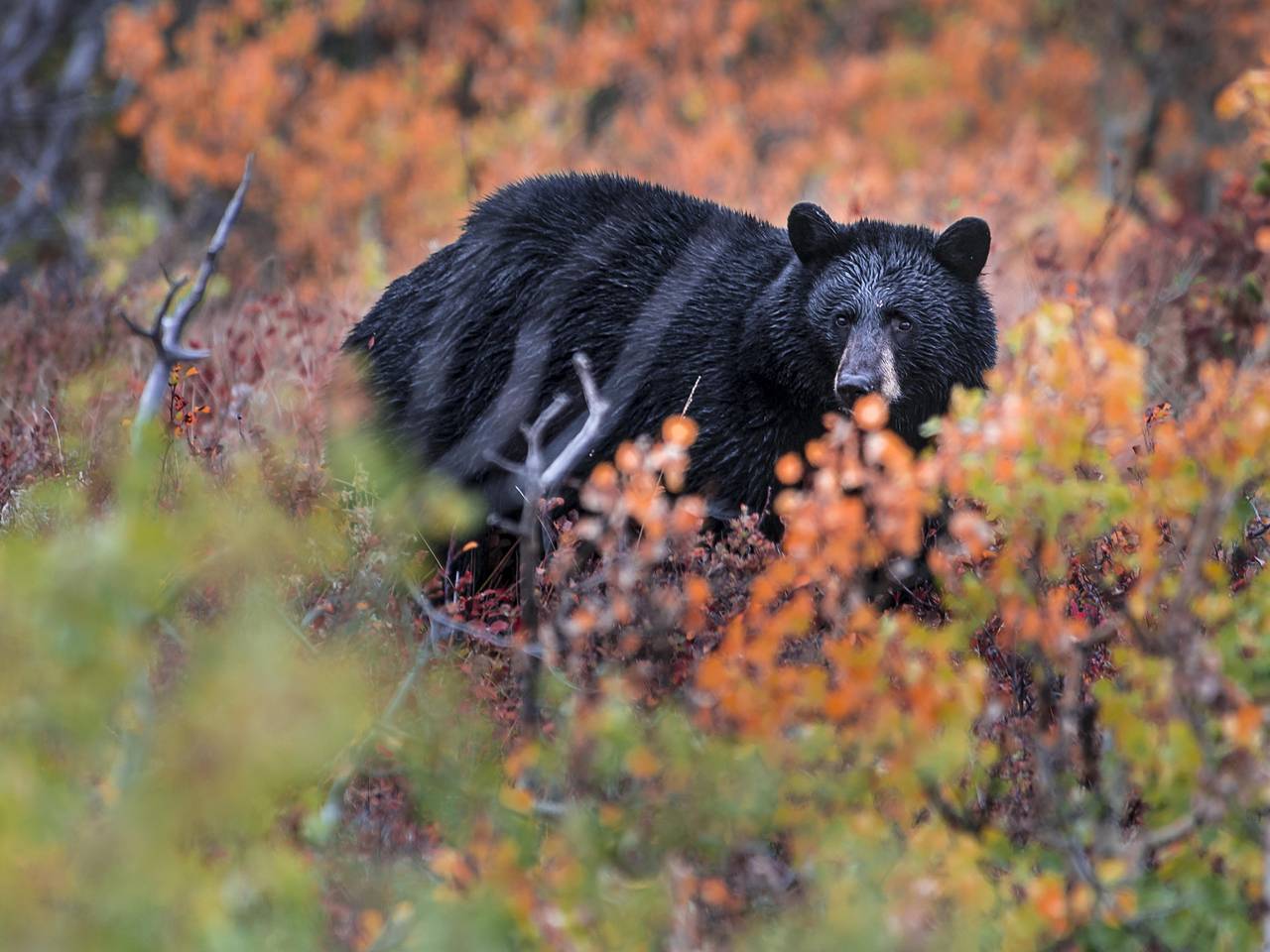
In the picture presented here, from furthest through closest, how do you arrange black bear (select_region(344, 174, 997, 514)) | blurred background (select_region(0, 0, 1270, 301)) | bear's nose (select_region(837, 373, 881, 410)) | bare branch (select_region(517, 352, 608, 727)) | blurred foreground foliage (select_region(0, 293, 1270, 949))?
blurred background (select_region(0, 0, 1270, 301)) → black bear (select_region(344, 174, 997, 514)) → bear's nose (select_region(837, 373, 881, 410)) → bare branch (select_region(517, 352, 608, 727)) → blurred foreground foliage (select_region(0, 293, 1270, 949))

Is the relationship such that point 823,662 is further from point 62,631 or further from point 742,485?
point 62,631

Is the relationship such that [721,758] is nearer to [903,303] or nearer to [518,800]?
[518,800]

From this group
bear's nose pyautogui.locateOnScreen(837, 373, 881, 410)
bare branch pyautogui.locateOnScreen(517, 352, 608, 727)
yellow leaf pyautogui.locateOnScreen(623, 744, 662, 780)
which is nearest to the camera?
yellow leaf pyautogui.locateOnScreen(623, 744, 662, 780)

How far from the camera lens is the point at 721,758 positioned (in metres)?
2.96

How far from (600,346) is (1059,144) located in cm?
1240

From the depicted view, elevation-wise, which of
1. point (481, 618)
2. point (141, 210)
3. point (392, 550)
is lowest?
point (141, 210)

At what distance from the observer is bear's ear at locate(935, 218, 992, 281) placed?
17.0 feet

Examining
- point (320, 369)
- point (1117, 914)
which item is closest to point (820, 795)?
point (1117, 914)

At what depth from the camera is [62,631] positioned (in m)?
2.53

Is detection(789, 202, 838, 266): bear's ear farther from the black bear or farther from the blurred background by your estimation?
the blurred background

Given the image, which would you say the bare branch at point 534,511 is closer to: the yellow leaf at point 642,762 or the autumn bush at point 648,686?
the autumn bush at point 648,686

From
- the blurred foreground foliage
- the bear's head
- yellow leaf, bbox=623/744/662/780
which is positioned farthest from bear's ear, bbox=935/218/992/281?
yellow leaf, bbox=623/744/662/780

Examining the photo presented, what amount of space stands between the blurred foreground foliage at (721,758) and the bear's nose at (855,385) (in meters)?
1.24

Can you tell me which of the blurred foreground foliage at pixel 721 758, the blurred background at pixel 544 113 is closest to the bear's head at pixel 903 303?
the blurred foreground foliage at pixel 721 758
